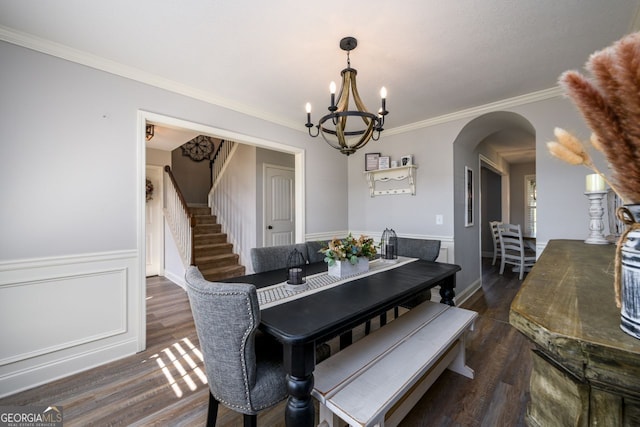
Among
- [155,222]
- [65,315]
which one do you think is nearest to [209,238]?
[155,222]

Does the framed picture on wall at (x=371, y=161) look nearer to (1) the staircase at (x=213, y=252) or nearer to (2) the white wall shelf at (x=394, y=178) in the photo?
(2) the white wall shelf at (x=394, y=178)

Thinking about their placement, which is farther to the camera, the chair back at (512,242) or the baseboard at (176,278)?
the chair back at (512,242)

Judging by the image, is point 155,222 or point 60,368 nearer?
point 60,368

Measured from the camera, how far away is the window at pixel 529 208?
6402 millimetres

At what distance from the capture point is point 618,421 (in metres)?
0.36

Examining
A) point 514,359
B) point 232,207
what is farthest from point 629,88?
point 232,207

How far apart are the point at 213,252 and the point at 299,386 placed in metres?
4.07

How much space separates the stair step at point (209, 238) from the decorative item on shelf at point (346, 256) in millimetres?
3551

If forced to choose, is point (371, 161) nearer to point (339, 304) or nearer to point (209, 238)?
point (339, 304)

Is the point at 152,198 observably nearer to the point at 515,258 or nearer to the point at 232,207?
the point at 232,207

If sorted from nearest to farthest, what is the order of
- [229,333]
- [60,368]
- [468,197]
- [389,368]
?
1. [229,333]
2. [389,368]
3. [60,368]
4. [468,197]

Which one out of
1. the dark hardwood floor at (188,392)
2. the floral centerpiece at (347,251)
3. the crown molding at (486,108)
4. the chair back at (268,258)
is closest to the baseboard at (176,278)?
the dark hardwood floor at (188,392)

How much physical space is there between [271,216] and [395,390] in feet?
12.3

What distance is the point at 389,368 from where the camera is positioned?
1375mm
